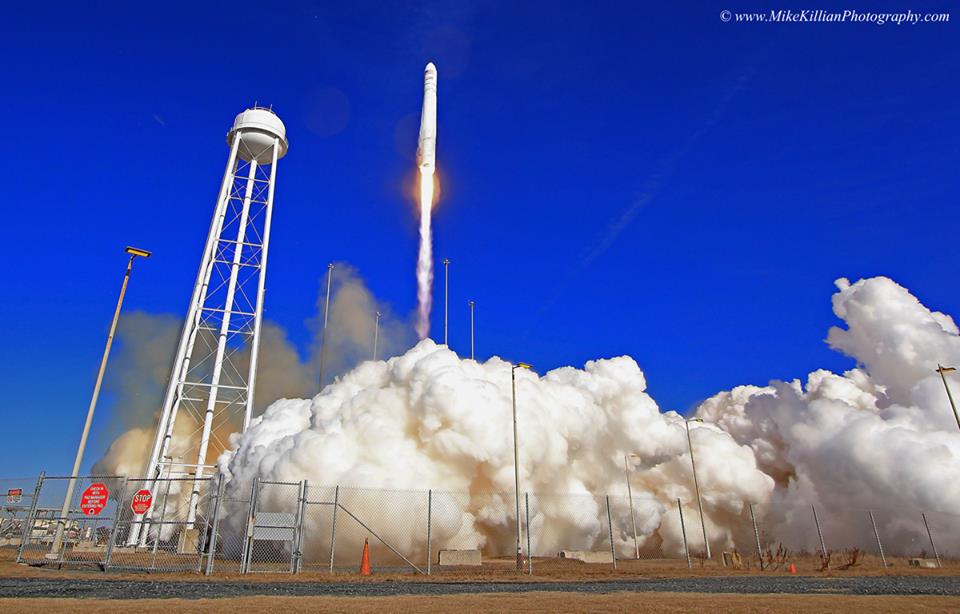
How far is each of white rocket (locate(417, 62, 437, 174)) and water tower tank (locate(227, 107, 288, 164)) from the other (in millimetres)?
11808

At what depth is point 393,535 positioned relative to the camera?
116ft

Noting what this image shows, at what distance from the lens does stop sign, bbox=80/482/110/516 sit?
22516 millimetres

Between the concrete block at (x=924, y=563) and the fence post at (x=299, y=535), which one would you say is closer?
the fence post at (x=299, y=535)

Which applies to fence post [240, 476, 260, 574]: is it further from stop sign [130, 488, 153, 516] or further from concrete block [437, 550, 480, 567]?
concrete block [437, 550, 480, 567]

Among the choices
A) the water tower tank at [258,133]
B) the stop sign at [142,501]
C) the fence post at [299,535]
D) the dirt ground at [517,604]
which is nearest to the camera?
the dirt ground at [517,604]

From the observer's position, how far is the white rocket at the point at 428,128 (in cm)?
5091

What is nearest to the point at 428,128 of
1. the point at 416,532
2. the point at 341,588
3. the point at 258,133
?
the point at 258,133

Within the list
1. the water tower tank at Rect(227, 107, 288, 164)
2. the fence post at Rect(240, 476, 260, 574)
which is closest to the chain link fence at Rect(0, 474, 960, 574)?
the fence post at Rect(240, 476, 260, 574)

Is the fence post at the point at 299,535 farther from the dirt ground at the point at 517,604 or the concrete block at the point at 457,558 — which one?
the concrete block at the point at 457,558

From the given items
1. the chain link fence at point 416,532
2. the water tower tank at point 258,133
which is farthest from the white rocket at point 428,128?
the chain link fence at point 416,532

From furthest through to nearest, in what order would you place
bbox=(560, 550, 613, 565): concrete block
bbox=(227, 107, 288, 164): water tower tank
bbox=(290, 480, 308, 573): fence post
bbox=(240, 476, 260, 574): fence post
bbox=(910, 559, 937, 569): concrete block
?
bbox=(227, 107, 288, 164): water tower tank → bbox=(560, 550, 613, 565): concrete block → bbox=(910, 559, 937, 569): concrete block → bbox=(290, 480, 308, 573): fence post → bbox=(240, 476, 260, 574): fence post

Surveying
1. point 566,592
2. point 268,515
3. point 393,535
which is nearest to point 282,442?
point 393,535

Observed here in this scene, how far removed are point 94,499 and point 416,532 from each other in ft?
57.7

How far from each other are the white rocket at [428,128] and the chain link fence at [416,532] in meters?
26.8
